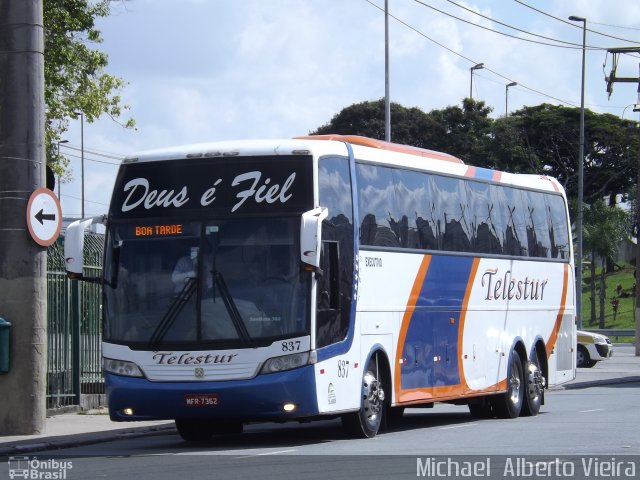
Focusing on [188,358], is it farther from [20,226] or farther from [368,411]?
[20,226]

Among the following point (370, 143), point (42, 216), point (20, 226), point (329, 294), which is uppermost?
point (370, 143)

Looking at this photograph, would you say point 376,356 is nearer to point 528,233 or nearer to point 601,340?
point 528,233

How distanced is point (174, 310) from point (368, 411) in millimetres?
Result: 2875

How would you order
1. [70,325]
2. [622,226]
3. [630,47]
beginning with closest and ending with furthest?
[70,325] → [630,47] → [622,226]

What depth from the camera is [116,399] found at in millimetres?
15398

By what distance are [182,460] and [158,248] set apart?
2.68 meters

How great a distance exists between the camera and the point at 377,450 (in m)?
14.6

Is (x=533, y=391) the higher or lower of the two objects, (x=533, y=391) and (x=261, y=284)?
the lower

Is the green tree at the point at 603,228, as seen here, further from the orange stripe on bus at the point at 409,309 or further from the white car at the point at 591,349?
the orange stripe on bus at the point at 409,309

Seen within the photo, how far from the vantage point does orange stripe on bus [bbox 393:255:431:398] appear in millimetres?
17406

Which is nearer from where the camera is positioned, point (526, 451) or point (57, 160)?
point (526, 451)

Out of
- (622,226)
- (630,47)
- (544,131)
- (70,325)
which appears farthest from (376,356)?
(544,131)

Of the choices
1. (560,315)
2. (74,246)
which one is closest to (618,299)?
(560,315)

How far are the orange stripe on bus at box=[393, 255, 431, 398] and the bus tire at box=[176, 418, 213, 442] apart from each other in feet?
8.16
